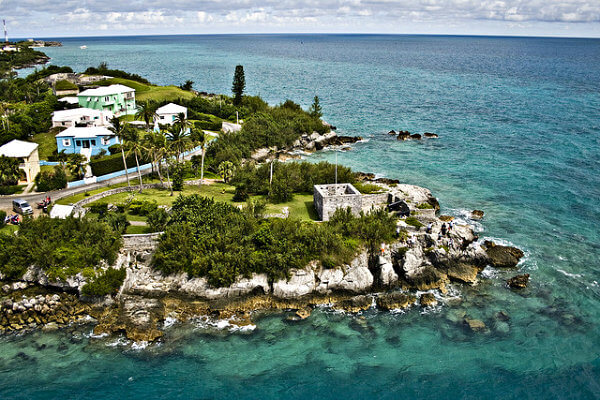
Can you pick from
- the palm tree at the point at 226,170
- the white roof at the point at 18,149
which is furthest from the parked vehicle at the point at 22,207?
the palm tree at the point at 226,170

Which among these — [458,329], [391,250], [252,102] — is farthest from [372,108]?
[458,329]

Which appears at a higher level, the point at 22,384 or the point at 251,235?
the point at 251,235

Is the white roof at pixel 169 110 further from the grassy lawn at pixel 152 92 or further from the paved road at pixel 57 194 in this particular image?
the paved road at pixel 57 194

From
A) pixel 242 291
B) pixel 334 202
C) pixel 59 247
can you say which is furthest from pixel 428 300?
pixel 59 247

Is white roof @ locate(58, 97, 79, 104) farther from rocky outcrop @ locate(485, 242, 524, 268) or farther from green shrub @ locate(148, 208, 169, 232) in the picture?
rocky outcrop @ locate(485, 242, 524, 268)

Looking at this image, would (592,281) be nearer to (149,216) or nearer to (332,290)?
(332,290)

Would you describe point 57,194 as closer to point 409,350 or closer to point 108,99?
point 108,99

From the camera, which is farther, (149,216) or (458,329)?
(149,216)
